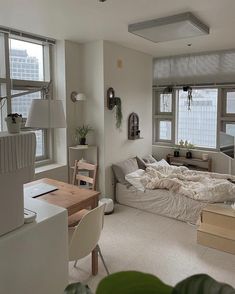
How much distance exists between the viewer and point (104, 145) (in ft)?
14.0

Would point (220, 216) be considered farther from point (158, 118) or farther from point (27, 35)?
point (27, 35)

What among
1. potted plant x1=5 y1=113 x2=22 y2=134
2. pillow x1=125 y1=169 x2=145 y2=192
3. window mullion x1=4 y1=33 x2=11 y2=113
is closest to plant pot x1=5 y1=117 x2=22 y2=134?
potted plant x1=5 y1=113 x2=22 y2=134

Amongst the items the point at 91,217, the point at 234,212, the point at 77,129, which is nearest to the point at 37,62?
the point at 77,129

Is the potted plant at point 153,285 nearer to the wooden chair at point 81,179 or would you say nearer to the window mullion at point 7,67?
the wooden chair at point 81,179

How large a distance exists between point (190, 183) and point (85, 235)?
2479mm

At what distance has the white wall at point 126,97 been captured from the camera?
4285mm

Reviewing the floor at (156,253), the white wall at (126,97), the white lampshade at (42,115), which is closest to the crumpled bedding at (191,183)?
the floor at (156,253)

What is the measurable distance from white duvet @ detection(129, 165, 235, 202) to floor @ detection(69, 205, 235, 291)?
0.46m

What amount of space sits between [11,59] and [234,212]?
3.41m

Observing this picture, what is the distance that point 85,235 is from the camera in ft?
7.23

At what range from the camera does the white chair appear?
2150 millimetres

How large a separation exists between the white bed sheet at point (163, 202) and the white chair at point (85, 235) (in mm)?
1853

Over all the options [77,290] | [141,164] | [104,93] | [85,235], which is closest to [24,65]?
[104,93]

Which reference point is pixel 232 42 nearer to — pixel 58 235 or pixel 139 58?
pixel 139 58
